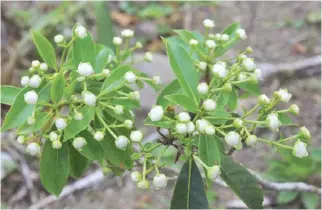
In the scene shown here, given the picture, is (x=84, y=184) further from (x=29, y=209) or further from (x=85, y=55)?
(x=85, y=55)

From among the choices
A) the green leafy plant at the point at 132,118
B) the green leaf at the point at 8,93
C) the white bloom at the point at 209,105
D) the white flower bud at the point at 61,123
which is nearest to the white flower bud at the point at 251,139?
the green leafy plant at the point at 132,118

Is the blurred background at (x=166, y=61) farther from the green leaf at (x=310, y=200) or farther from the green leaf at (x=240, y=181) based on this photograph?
the green leaf at (x=240, y=181)

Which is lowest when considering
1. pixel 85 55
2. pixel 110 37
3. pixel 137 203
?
pixel 137 203

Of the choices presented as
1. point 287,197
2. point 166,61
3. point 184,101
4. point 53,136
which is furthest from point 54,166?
point 166,61

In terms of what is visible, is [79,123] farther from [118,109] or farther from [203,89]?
[203,89]

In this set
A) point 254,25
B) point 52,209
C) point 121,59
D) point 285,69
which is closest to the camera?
point 121,59

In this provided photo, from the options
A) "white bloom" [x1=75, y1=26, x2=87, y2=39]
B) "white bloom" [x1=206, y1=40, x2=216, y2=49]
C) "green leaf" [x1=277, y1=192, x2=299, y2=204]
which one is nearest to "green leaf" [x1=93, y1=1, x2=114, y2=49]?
"green leaf" [x1=277, y1=192, x2=299, y2=204]

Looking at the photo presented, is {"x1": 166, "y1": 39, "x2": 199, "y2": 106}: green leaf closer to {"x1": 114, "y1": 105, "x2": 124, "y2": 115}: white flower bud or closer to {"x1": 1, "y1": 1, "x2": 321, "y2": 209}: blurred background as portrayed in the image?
{"x1": 114, "y1": 105, "x2": 124, "y2": 115}: white flower bud

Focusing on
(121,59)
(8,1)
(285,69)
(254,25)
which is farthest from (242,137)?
(8,1)
